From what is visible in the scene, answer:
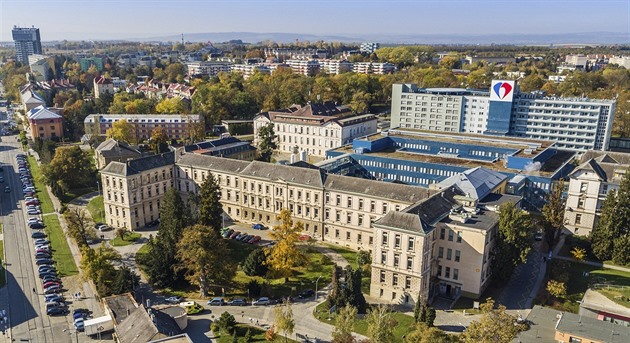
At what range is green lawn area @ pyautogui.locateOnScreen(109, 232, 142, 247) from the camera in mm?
75812

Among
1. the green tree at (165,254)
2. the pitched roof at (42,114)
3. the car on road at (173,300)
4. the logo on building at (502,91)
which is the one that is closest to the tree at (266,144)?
the green tree at (165,254)

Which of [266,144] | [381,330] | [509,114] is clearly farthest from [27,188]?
[509,114]

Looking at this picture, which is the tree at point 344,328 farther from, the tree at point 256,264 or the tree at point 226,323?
the tree at point 256,264

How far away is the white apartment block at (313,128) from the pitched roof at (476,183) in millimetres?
52048

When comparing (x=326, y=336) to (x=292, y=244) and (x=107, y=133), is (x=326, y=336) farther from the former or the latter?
(x=107, y=133)

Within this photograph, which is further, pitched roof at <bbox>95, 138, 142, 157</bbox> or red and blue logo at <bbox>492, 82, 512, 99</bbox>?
red and blue logo at <bbox>492, 82, 512, 99</bbox>

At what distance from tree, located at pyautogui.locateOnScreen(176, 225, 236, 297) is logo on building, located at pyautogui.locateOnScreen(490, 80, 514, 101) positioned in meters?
95.9

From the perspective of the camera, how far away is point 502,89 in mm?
127125

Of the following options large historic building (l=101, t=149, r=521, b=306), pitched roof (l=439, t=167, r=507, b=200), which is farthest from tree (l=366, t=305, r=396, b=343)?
pitched roof (l=439, t=167, r=507, b=200)

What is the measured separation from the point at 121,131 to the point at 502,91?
10465cm

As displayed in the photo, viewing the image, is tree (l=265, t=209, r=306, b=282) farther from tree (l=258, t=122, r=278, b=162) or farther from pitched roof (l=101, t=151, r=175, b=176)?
tree (l=258, t=122, r=278, b=162)

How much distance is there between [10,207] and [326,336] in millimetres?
72865

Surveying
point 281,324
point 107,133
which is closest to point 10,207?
point 107,133

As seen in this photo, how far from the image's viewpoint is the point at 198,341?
50.6 metres
